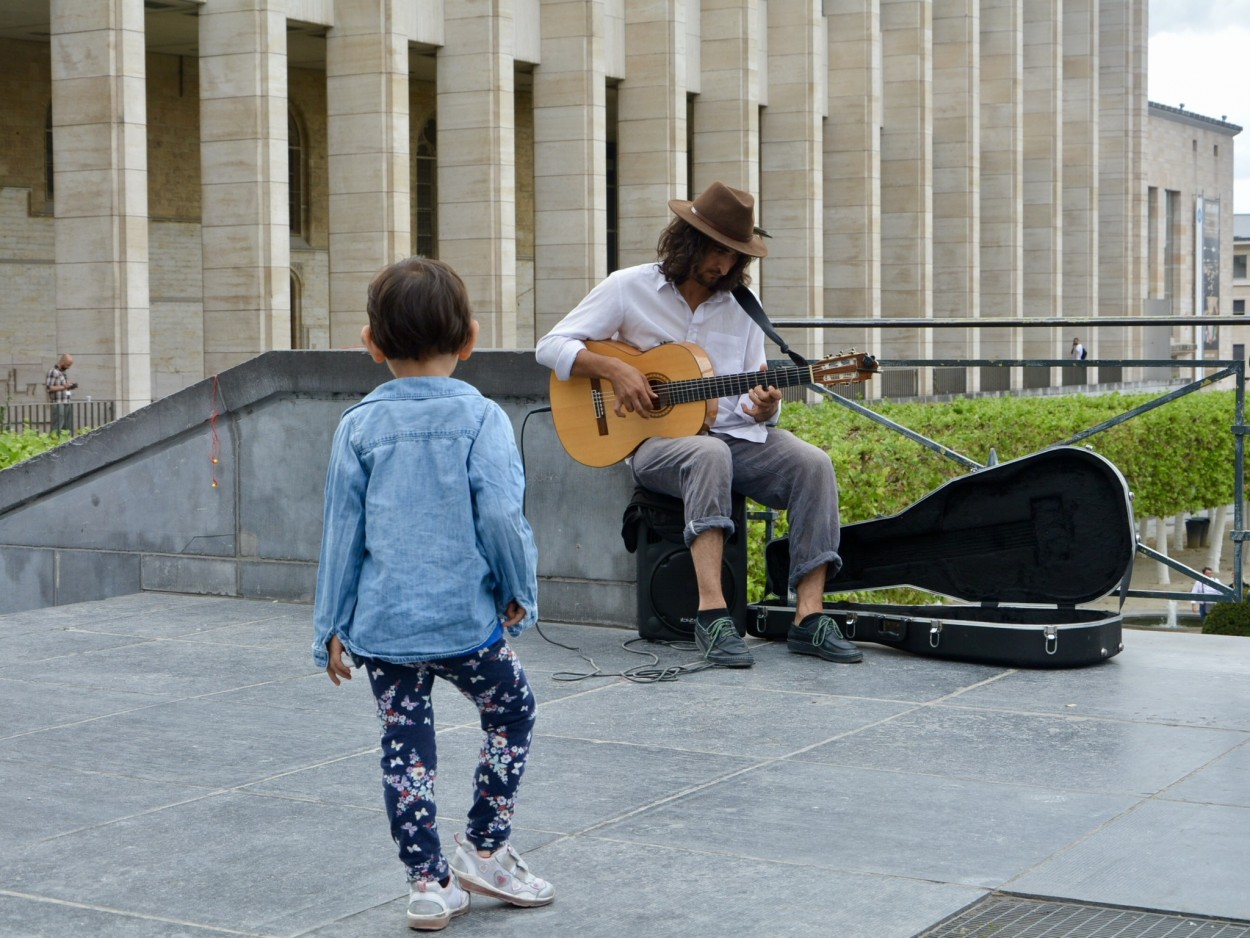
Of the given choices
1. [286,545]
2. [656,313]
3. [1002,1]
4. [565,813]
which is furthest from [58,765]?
[1002,1]

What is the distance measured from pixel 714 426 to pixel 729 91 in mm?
35611

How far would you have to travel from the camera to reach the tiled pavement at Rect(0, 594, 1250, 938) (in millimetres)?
4453

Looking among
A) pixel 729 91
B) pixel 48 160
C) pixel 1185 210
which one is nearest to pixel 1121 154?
pixel 1185 210

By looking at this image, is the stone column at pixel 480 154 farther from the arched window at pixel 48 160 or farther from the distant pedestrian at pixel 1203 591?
the distant pedestrian at pixel 1203 591

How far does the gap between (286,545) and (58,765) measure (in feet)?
13.0

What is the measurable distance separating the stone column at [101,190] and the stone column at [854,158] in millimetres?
24096

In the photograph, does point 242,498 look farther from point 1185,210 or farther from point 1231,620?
point 1185,210

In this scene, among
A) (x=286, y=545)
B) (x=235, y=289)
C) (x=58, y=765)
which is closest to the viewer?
(x=58, y=765)

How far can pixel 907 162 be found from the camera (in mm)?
50906

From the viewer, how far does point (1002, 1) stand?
5662cm

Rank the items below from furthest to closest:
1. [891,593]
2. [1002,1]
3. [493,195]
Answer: [1002,1], [493,195], [891,593]

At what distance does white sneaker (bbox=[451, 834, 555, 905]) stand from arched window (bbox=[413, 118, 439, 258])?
40.1 m

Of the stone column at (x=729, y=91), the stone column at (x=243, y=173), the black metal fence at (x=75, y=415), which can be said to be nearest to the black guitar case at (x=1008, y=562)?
the black metal fence at (x=75, y=415)

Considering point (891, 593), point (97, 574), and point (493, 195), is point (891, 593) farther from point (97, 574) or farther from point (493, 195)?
point (493, 195)
